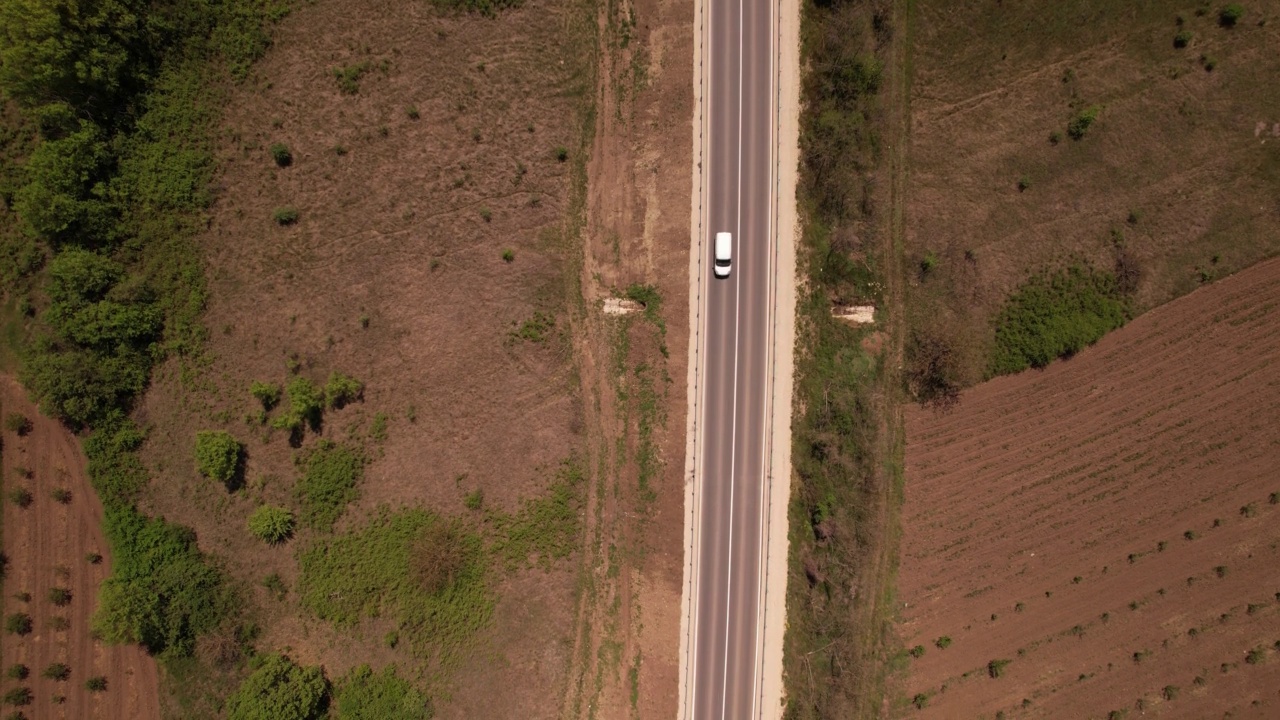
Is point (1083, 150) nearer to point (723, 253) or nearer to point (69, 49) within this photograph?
point (723, 253)

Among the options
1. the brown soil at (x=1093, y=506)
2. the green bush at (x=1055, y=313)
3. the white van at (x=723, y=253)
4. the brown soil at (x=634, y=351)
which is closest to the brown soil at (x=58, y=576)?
the brown soil at (x=634, y=351)

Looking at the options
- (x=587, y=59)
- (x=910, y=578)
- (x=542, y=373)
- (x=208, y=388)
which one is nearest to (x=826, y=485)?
(x=910, y=578)

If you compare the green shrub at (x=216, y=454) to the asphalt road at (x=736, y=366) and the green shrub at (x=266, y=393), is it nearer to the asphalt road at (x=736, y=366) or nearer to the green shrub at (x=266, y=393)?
the green shrub at (x=266, y=393)

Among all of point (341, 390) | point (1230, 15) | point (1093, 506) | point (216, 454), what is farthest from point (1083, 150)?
point (216, 454)

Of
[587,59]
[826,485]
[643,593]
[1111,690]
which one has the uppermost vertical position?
[587,59]

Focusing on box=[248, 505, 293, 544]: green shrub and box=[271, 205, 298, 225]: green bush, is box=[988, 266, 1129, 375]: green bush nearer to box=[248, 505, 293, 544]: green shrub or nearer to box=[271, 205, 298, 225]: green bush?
box=[271, 205, 298, 225]: green bush

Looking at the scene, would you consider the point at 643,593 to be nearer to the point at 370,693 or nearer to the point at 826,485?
the point at 826,485

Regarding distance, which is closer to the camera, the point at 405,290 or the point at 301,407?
the point at 301,407
